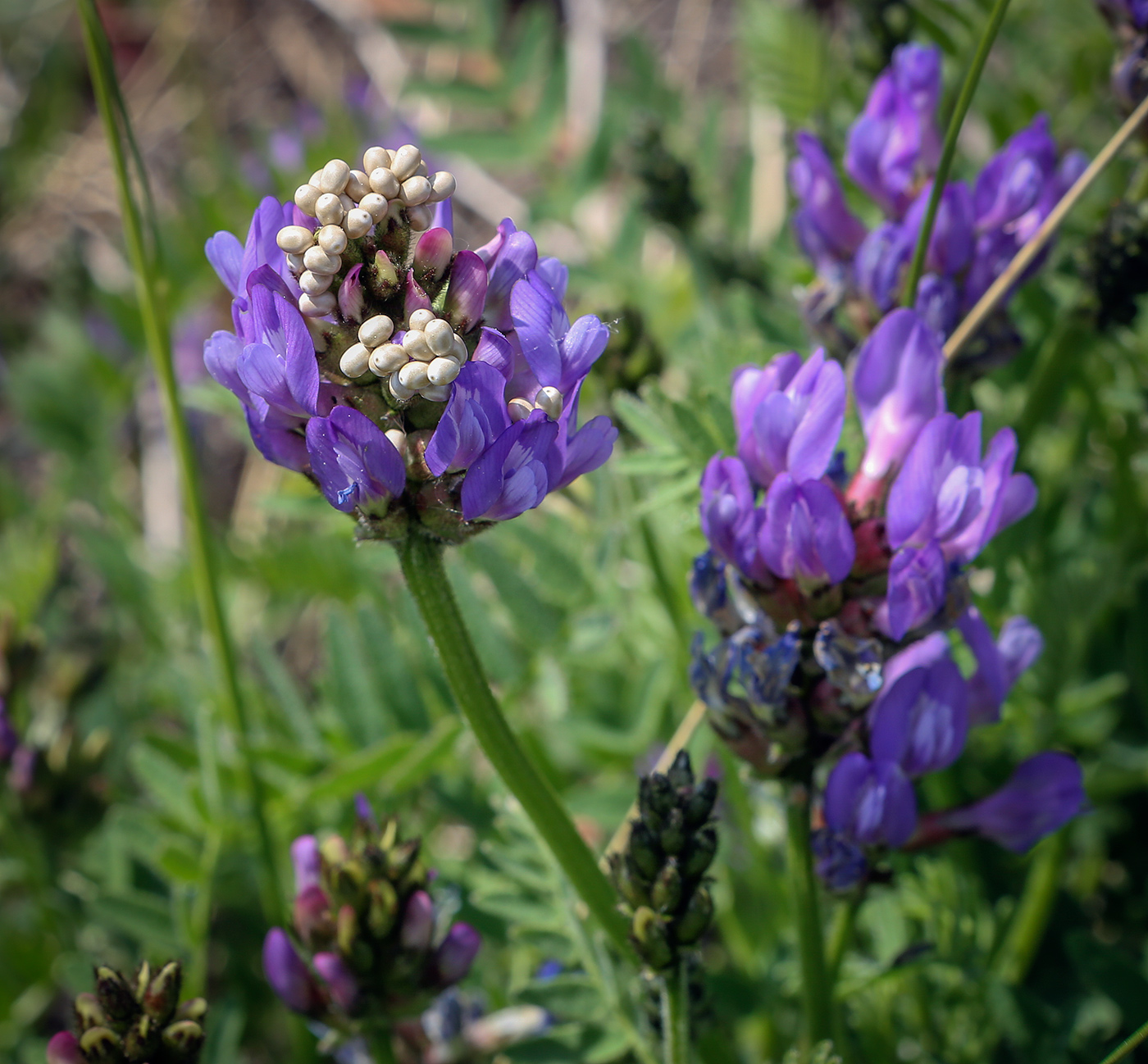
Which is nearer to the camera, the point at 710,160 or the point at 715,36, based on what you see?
the point at 710,160

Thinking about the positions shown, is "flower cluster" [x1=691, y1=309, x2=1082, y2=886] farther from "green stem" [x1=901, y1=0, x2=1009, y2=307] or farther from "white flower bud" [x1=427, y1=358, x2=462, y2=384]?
"white flower bud" [x1=427, y1=358, x2=462, y2=384]

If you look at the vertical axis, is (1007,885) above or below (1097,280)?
below

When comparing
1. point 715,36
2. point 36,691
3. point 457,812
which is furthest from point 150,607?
point 715,36

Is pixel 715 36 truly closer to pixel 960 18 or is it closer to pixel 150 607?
pixel 960 18

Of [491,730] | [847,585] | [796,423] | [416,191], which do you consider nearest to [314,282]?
[416,191]

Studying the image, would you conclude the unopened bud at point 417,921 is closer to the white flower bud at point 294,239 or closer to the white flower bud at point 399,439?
the white flower bud at point 399,439

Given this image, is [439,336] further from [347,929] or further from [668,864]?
[347,929]

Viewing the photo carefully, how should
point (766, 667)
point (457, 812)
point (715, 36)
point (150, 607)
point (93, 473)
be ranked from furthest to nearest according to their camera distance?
point (715, 36)
point (93, 473)
point (150, 607)
point (457, 812)
point (766, 667)
